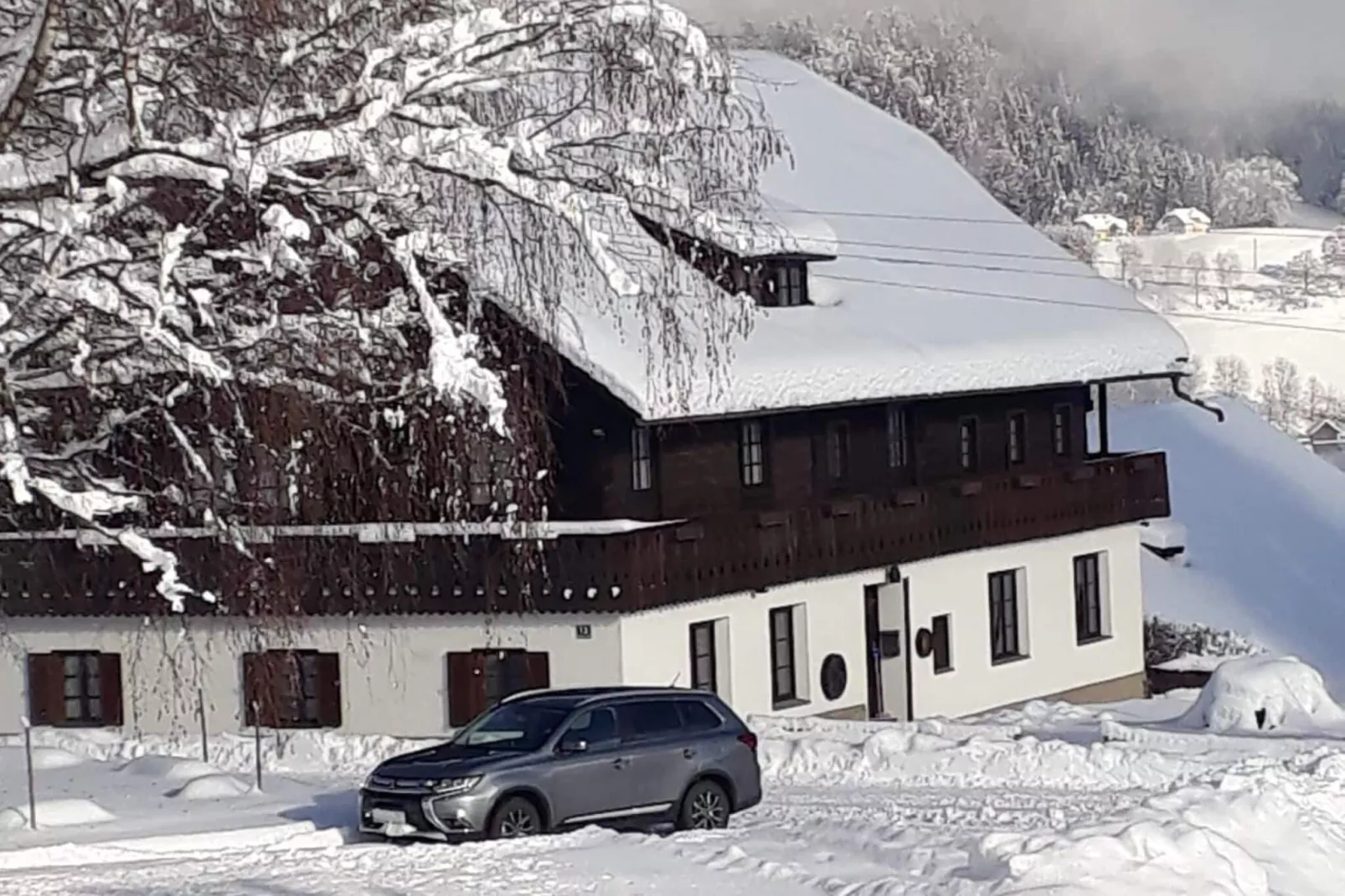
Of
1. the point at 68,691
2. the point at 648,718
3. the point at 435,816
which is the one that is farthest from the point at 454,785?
the point at 68,691

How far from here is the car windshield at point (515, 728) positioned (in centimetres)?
2075

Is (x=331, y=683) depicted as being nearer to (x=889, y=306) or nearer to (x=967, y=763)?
(x=967, y=763)

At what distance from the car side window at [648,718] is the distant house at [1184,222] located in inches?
6707

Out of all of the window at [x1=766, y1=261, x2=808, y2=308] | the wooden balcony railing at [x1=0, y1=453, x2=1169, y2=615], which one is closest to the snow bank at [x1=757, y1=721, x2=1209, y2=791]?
the wooden balcony railing at [x1=0, y1=453, x2=1169, y2=615]

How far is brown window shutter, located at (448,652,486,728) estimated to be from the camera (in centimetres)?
3180

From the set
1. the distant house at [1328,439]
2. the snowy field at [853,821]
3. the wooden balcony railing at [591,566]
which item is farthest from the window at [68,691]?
the distant house at [1328,439]

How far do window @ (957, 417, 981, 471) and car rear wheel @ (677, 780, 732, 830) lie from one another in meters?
18.1

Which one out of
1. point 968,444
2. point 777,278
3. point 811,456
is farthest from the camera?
point 968,444

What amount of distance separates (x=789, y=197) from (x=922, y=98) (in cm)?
6393

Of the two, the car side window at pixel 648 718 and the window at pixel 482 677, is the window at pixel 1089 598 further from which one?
the car side window at pixel 648 718

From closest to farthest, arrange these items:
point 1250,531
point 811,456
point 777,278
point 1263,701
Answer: point 1263,701 → point 811,456 → point 777,278 → point 1250,531

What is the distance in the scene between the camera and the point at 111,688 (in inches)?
1329

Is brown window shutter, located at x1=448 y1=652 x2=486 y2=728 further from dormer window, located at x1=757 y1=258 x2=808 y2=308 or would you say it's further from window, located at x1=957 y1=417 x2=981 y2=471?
window, located at x1=957 y1=417 x2=981 y2=471

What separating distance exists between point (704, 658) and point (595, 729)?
40.6ft
